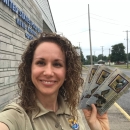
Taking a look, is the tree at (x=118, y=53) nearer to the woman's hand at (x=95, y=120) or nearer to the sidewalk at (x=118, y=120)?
the sidewalk at (x=118, y=120)

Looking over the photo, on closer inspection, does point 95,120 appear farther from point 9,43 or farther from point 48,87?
point 9,43

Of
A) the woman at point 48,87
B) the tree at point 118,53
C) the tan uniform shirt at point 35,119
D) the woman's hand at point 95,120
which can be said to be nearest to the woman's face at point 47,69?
the woman at point 48,87

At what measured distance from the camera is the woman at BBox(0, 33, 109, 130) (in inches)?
56.1

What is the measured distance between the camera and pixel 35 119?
1.41 m

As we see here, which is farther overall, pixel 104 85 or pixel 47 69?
pixel 104 85

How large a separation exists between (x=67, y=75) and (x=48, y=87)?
262 mm

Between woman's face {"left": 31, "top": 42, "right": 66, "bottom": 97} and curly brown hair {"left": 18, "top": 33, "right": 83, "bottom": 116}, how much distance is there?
0.25 ft

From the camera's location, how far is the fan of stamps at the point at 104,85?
173 cm

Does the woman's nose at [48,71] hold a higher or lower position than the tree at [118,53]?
lower

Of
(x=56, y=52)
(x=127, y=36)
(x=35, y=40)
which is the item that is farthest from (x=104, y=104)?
(x=127, y=36)

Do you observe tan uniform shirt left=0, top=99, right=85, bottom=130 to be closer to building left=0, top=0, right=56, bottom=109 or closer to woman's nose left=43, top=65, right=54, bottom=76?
woman's nose left=43, top=65, right=54, bottom=76

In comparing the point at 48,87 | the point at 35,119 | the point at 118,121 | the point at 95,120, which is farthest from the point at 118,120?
the point at 35,119

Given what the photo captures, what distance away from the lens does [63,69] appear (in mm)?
1653

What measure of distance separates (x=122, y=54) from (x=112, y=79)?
91.6 metres
